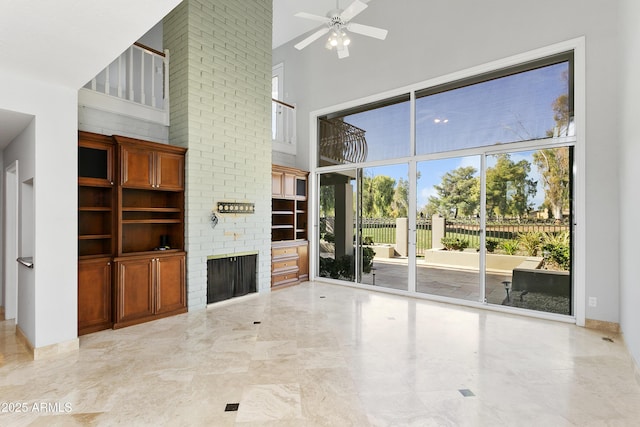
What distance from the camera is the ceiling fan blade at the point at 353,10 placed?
12.0 ft

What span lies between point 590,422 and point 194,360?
322cm

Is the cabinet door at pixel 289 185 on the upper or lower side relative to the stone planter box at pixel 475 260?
upper

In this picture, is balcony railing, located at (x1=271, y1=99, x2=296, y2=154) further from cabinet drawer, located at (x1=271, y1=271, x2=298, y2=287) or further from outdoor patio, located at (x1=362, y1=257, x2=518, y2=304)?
outdoor patio, located at (x1=362, y1=257, x2=518, y2=304)

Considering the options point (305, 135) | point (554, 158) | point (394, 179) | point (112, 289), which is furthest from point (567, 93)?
point (112, 289)

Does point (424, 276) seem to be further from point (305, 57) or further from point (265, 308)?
point (305, 57)

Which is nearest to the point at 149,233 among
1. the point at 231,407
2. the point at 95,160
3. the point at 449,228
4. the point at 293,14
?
the point at 95,160

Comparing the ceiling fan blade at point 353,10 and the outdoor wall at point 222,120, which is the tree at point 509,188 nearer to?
the ceiling fan blade at point 353,10

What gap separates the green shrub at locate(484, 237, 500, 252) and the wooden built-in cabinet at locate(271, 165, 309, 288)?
137 inches

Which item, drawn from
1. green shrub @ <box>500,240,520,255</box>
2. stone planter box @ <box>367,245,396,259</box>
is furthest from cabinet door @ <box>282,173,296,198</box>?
green shrub @ <box>500,240,520,255</box>

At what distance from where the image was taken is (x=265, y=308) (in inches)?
196

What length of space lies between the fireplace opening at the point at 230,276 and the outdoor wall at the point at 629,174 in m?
4.94

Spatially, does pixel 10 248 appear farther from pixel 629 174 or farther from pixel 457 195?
pixel 629 174

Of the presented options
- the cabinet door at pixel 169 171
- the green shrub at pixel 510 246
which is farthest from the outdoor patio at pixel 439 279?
the cabinet door at pixel 169 171

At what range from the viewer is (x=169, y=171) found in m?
4.64
